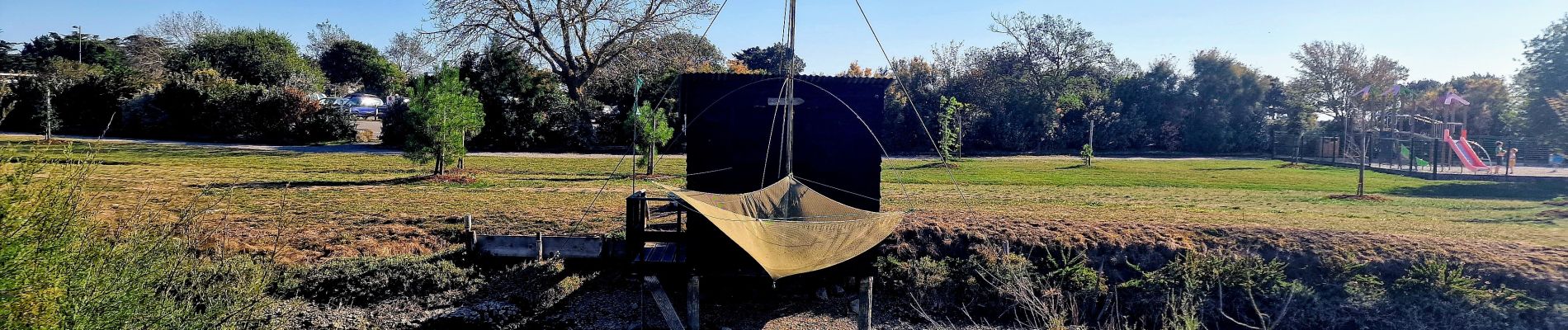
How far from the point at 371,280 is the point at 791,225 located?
6.01m

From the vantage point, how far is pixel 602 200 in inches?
661

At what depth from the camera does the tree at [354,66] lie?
60.7 m

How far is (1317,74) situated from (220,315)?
47.8 metres

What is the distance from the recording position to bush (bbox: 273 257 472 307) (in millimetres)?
→ 11047

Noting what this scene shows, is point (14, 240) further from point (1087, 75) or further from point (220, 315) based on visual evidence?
point (1087, 75)

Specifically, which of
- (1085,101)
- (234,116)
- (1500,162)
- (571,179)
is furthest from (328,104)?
(1500,162)

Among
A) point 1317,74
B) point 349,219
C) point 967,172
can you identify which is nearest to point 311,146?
point 349,219

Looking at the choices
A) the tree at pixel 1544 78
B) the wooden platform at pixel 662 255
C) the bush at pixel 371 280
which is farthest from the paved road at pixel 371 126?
the tree at pixel 1544 78

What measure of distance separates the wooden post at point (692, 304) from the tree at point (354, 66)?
56.5 m

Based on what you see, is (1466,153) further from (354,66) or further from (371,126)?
(354,66)

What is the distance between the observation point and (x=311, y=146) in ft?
101

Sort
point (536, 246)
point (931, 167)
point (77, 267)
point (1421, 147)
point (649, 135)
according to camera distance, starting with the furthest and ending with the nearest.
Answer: point (1421, 147), point (931, 167), point (649, 135), point (536, 246), point (77, 267)

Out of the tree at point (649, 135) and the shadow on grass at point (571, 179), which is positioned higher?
the tree at point (649, 135)

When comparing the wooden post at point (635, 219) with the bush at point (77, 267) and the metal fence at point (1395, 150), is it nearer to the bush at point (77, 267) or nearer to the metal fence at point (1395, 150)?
the bush at point (77, 267)
